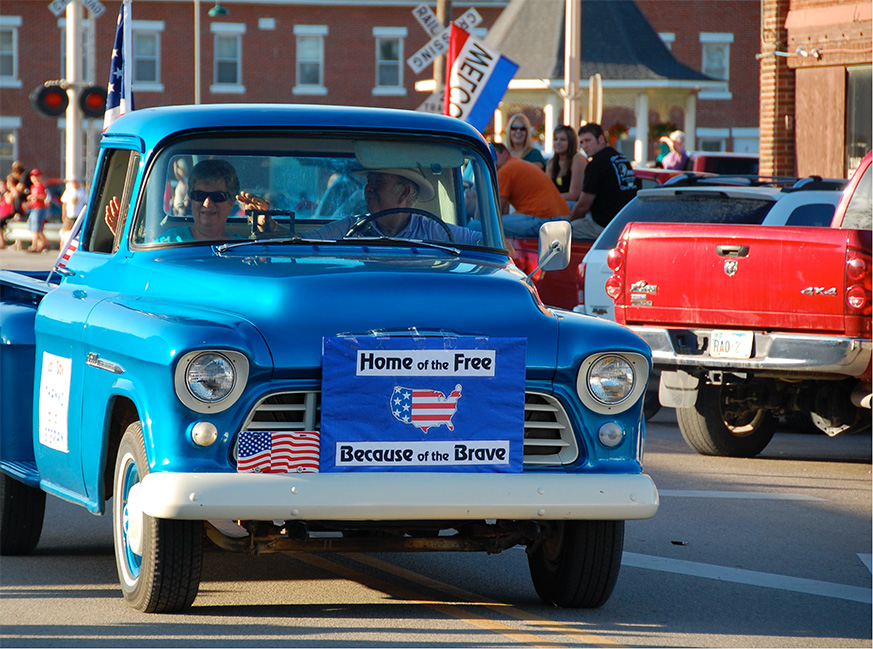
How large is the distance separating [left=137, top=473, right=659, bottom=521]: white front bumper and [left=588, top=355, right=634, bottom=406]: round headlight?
0.32 metres

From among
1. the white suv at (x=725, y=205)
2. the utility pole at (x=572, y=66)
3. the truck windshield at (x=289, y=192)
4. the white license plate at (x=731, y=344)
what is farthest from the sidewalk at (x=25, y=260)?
the truck windshield at (x=289, y=192)

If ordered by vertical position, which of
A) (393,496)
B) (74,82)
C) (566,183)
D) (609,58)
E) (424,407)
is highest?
(609,58)

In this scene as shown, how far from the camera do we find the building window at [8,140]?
56.3 meters

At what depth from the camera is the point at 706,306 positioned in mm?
10578

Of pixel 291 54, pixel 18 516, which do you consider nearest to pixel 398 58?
pixel 291 54

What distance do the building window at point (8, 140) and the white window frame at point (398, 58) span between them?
43.0 ft

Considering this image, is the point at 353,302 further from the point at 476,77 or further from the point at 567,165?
the point at 476,77

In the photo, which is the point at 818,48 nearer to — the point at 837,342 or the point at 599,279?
the point at 599,279

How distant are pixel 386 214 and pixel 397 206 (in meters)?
0.07

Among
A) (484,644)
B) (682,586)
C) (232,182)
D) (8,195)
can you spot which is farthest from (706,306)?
(8,195)

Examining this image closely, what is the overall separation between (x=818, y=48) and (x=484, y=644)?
61.0 ft

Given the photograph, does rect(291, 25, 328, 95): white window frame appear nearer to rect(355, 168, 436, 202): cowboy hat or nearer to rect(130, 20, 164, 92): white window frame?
rect(130, 20, 164, 92): white window frame

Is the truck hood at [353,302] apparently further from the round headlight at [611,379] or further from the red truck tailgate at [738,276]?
the red truck tailgate at [738,276]

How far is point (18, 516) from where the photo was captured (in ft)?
24.7
